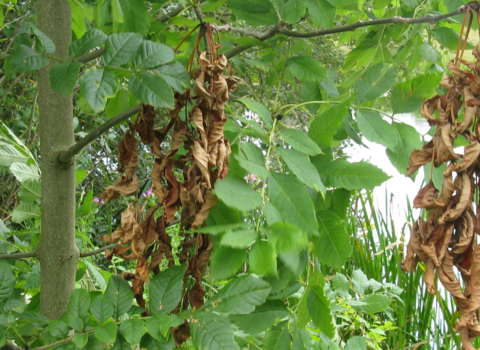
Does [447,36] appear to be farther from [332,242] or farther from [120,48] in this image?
[120,48]

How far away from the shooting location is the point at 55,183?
765 mm

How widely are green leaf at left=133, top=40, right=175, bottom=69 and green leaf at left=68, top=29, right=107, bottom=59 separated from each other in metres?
0.06

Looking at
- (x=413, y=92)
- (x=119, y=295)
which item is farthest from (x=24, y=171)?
(x=413, y=92)

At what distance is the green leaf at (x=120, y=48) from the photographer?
0.58 meters

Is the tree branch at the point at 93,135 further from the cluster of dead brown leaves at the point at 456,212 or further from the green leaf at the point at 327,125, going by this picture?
the cluster of dead brown leaves at the point at 456,212

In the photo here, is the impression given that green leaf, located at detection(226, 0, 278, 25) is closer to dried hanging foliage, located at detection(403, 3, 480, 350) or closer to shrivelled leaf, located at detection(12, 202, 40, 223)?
dried hanging foliage, located at detection(403, 3, 480, 350)

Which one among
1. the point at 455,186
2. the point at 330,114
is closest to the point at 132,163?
the point at 330,114

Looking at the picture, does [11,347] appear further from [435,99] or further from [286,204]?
[435,99]

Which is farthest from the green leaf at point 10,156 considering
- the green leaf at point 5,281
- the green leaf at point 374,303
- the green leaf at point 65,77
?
the green leaf at point 374,303

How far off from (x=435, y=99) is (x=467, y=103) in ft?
0.20

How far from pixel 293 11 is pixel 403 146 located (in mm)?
271

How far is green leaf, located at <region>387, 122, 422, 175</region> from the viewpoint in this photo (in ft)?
2.27

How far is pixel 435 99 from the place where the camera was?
0.64 meters

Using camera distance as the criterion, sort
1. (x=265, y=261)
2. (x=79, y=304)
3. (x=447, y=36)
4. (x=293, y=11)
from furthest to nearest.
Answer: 1. (x=447, y=36)
2. (x=293, y=11)
3. (x=79, y=304)
4. (x=265, y=261)
